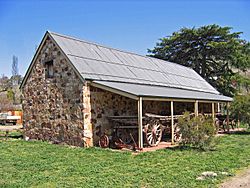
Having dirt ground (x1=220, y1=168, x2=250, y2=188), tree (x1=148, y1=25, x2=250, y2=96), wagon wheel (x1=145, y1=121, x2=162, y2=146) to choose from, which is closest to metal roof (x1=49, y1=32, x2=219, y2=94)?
wagon wheel (x1=145, y1=121, x2=162, y2=146)

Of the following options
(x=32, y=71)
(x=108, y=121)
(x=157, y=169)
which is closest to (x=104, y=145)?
(x=108, y=121)

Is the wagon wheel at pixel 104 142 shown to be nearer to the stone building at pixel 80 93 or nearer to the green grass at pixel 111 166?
the stone building at pixel 80 93

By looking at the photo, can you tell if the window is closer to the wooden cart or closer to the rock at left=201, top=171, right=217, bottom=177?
the wooden cart

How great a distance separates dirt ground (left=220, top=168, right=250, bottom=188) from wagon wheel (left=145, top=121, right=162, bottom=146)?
16.4 ft

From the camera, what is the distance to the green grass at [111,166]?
6.05m

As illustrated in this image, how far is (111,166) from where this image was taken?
7.70 meters

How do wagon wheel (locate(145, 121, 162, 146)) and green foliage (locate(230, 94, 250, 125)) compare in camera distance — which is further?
green foliage (locate(230, 94, 250, 125))

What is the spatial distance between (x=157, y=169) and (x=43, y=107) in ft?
25.3

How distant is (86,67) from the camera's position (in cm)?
1210

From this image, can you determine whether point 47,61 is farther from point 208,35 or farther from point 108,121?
point 208,35

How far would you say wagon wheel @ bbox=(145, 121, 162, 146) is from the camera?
37.1ft

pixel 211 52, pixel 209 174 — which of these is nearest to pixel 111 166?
pixel 209 174

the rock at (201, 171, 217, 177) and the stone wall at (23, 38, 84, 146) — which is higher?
the stone wall at (23, 38, 84, 146)

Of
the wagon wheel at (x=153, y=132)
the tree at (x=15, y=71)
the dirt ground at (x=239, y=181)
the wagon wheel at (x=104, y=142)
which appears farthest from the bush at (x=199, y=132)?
the tree at (x=15, y=71)
